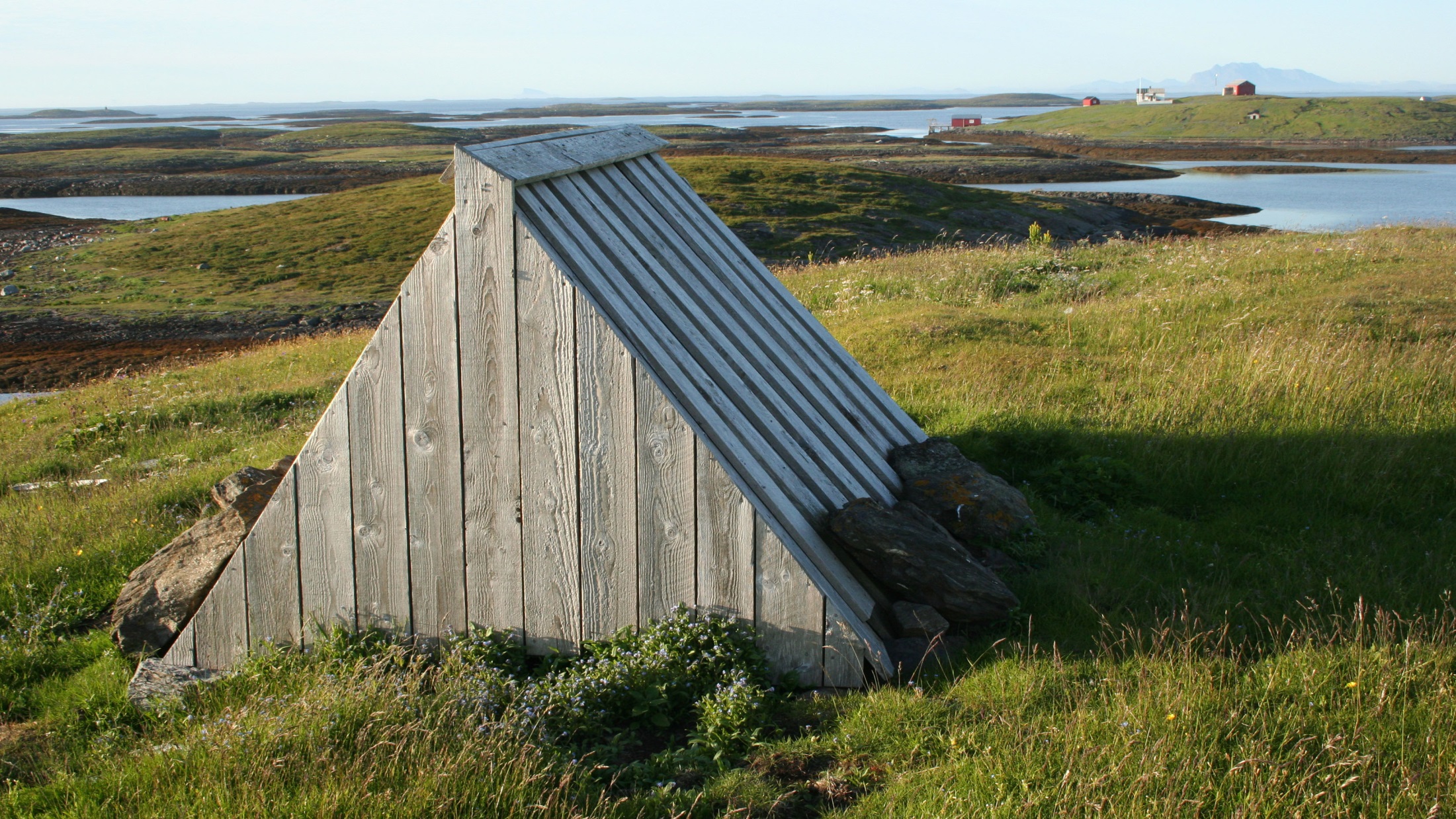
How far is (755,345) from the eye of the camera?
17.0 ft

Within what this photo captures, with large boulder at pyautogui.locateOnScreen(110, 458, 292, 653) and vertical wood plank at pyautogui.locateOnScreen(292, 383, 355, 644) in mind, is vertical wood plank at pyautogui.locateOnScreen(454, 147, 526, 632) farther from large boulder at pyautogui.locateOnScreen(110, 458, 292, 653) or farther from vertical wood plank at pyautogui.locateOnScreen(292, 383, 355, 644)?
large boulder at pyautogui.locateOnScreen(110, 458, 292, 653)

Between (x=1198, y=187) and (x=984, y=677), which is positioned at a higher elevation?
(x=1198, y=187)

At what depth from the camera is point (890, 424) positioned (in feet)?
19.7

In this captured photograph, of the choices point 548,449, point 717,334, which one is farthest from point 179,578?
point 717,334

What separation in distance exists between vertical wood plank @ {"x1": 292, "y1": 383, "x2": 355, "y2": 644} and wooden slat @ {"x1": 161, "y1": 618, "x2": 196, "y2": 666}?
575mm

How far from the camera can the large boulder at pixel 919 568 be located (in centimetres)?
421

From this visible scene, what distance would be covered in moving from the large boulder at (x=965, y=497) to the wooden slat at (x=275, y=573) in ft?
10.2

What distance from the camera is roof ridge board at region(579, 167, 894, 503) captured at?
16.2 feet

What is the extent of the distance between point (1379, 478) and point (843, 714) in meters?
4.24

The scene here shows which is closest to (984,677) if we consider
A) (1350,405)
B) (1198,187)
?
(1350,405)

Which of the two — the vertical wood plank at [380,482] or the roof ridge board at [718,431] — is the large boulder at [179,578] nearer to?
the vertical wood plank at [380,482]

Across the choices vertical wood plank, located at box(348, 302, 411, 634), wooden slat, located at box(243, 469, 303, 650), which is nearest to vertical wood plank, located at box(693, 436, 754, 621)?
vertical wood plank, located at box(348, 302, 411, 634)

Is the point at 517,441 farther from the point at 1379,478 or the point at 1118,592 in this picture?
the point at 1379,478

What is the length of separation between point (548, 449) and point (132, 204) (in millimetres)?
58513
